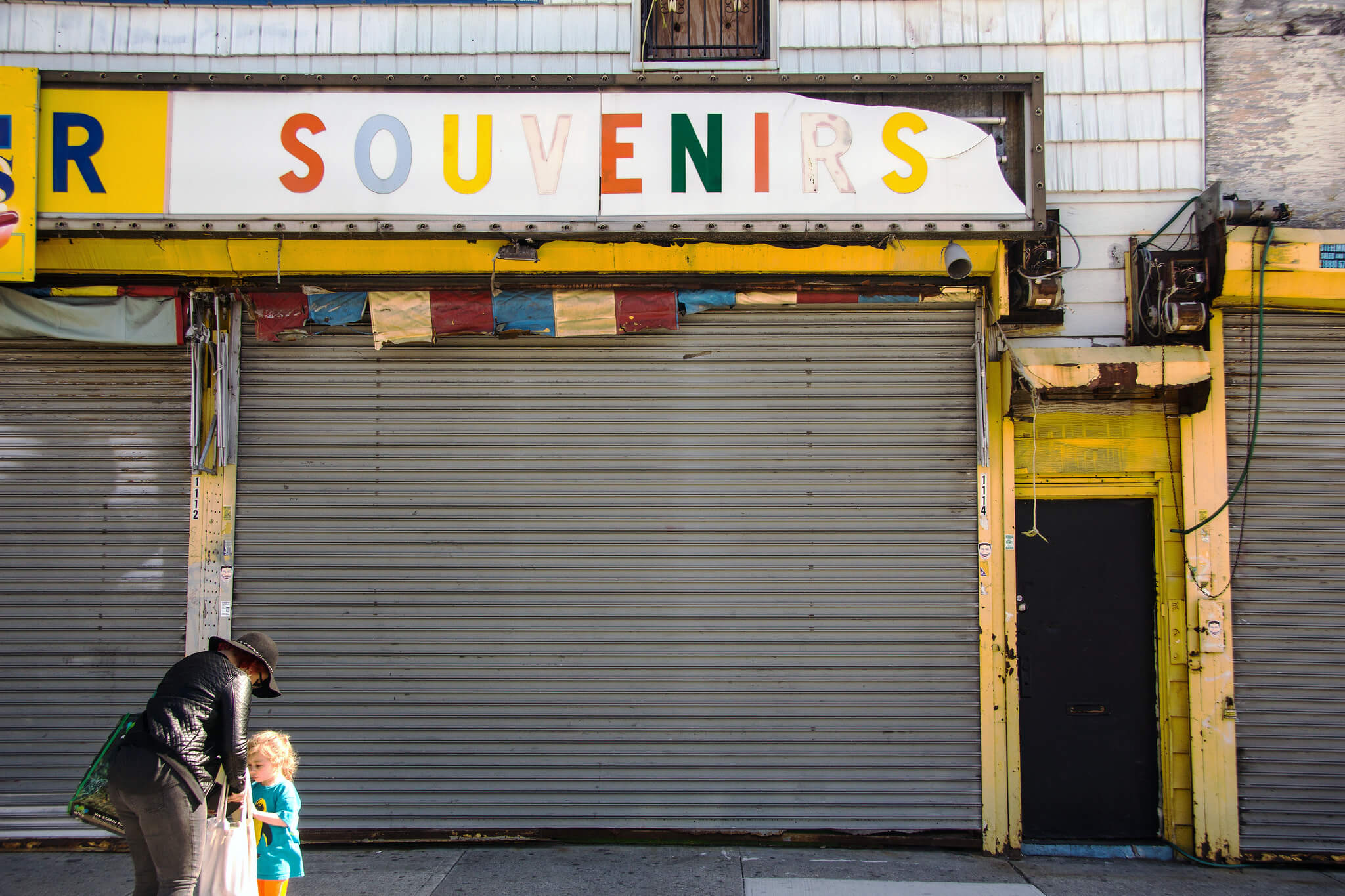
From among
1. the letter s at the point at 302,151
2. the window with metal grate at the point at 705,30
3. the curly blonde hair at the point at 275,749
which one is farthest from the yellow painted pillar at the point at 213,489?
the window with metal grate at the point at 705,30

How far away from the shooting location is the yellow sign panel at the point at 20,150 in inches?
201

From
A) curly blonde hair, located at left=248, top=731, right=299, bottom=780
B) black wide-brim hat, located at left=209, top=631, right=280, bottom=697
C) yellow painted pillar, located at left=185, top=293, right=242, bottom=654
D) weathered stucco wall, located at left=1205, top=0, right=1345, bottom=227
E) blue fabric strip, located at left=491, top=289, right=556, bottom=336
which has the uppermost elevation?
weathered stucco wall, located at left=1205, top=0, right=1345, bottom=227

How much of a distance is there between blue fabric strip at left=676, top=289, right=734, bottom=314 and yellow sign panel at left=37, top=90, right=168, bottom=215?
3.51 meters

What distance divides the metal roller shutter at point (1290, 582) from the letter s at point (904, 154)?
2.72 meters

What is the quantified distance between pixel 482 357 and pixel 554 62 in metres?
2.29

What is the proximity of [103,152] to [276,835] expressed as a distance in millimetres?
4411

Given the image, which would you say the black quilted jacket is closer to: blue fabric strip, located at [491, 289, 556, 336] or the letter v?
blue fabric strip, located at [491, 289, 556, 336]

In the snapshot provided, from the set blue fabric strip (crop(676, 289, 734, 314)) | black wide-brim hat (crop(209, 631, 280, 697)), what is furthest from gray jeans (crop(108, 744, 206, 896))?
blue fabric strip (crop(676, 289, 734, 314))

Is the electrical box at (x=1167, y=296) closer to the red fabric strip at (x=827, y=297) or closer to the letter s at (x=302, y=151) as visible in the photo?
the red fabric strip at (x=827, y=297)

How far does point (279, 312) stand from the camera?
588 centimetres

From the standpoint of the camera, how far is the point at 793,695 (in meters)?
5.72

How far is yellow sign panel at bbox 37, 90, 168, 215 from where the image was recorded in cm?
514

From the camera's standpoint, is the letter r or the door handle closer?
the letter r

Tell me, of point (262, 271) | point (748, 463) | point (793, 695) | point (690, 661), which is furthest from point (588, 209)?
point (793, 695)
